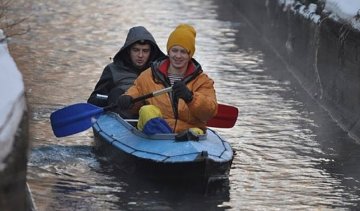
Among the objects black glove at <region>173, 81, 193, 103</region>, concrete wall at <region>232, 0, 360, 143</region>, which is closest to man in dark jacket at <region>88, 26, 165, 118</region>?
black glove at <region>173, 81, 193, 103</region>

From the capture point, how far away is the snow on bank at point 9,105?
237 inches

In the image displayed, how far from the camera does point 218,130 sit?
11633 millimetres

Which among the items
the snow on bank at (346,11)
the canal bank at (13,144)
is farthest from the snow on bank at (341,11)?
the canal bank at (13,144)

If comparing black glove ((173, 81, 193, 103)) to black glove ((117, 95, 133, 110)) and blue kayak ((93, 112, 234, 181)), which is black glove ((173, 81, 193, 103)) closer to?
blue kayak ((93, 112, 234, 181))

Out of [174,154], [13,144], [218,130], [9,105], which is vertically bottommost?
[218,130]

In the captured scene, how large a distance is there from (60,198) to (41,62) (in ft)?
22.7

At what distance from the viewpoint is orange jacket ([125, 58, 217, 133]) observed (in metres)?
9.14

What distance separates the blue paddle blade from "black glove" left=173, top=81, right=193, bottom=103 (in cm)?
147

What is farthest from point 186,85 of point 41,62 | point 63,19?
point 63,19

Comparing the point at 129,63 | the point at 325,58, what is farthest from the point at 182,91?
the point at 325,58

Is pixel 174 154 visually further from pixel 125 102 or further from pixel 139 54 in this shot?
pixel 139 54

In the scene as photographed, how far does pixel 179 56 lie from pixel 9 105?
3.15m

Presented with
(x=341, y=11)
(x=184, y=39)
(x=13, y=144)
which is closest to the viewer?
(x=13, y=144)

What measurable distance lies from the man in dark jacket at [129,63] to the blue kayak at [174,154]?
130 cm
